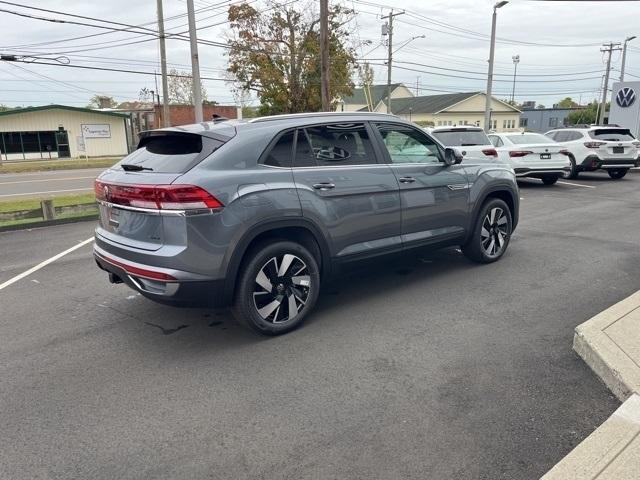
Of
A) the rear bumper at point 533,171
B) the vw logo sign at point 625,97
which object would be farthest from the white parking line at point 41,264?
the vw logo sign at point 625,97

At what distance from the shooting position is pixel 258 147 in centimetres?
411

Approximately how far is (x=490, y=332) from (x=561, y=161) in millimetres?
11129

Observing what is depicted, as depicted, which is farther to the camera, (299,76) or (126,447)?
(299,76)

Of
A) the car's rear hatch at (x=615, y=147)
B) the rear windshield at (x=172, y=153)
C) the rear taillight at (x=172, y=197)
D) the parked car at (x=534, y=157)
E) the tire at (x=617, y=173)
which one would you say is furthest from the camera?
the tire at (x=617, y=173)

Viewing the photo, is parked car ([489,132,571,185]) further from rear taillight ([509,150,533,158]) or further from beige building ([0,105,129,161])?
beige building ([0,105,129,161])

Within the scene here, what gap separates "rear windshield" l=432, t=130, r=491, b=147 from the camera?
12688mm

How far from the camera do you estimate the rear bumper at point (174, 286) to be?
3.72m

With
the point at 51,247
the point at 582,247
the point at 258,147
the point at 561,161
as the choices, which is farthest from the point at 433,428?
the point at 561,161

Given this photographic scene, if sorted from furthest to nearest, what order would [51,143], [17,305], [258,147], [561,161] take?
[51,143] → [561,161] → [17,305] → [258,147]

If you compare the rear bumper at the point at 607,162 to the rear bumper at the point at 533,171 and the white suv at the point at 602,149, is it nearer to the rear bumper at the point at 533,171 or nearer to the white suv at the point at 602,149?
the white suv at the point at 602,149

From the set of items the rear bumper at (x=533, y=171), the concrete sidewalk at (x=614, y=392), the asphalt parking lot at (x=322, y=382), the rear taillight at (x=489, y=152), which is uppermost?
the rear taillight at (x=489, y=152)

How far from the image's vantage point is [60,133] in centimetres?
4059

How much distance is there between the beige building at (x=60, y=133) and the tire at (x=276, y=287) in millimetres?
37138

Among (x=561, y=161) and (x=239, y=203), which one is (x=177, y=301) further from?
(x=561, y=161)
